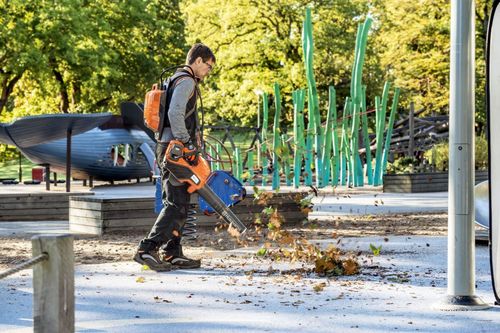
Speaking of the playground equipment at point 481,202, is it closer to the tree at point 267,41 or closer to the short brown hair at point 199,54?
the short brown hair at point 199,54

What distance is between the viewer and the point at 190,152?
9805mm

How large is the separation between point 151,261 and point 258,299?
1977 millimetres

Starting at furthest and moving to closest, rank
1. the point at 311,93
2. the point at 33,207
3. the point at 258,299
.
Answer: the point at 311,93 < the point at 33,207 < the point at 258,299

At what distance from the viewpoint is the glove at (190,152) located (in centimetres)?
979

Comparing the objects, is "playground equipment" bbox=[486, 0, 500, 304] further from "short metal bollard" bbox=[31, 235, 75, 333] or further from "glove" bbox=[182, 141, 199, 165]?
"glove" bbox=[182, 141, 199, 165]

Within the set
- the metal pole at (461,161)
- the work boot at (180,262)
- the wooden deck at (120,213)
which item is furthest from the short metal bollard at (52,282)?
the wooden deck at (120,213)

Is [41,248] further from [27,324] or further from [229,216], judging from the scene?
[229,216]

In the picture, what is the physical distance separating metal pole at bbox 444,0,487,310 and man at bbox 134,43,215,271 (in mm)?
2862

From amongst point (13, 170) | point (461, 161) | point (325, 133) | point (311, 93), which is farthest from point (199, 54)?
point (13, 170)

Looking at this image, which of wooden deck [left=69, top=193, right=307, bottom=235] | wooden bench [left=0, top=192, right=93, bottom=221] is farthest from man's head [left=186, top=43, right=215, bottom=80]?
wooden bench [left=0, top=192, right=93, bottom=221]

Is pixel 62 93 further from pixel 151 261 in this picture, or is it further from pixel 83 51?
pixel 151 261

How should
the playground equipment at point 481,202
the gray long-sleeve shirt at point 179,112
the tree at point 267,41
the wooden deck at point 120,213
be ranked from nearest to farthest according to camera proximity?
the gray long-sleeve shirt at point 179,112
the playground equipment at point 481,202
the wooden deck at point 120,213
the tree at point 267,41

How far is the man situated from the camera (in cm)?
977

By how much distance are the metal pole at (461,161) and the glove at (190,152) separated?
2.84m
